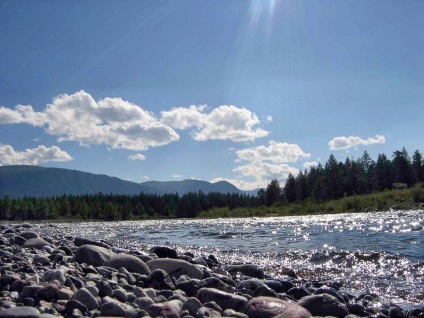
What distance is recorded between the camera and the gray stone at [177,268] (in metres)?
9.09

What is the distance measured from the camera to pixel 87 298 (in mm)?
5488

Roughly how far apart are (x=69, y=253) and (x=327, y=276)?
7210 millimetres

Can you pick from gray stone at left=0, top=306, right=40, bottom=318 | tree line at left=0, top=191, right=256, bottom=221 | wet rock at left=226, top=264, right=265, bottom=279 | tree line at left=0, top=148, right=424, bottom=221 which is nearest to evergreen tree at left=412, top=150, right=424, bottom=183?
tree line at left=0, top=148, right=424, bottom=221

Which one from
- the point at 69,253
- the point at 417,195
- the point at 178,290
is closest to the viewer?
the point at 178,290

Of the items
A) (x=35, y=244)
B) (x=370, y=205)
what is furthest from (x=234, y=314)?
(x=370, y=205)

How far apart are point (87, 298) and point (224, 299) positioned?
7.77 ft

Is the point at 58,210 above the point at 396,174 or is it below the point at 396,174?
below

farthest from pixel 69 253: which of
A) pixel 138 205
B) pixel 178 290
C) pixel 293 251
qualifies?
pixel 138 205

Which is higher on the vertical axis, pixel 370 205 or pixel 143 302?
pixel 370 205

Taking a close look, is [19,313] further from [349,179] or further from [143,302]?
[349,179]

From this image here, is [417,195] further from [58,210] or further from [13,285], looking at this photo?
[58,210]

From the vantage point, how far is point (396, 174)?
95250 mm

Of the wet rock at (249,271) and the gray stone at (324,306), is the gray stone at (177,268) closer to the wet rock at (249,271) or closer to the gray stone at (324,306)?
the wet rock at (249,271)

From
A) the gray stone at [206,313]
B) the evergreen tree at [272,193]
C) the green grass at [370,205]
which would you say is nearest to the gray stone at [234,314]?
the gray stone at [206,313]
